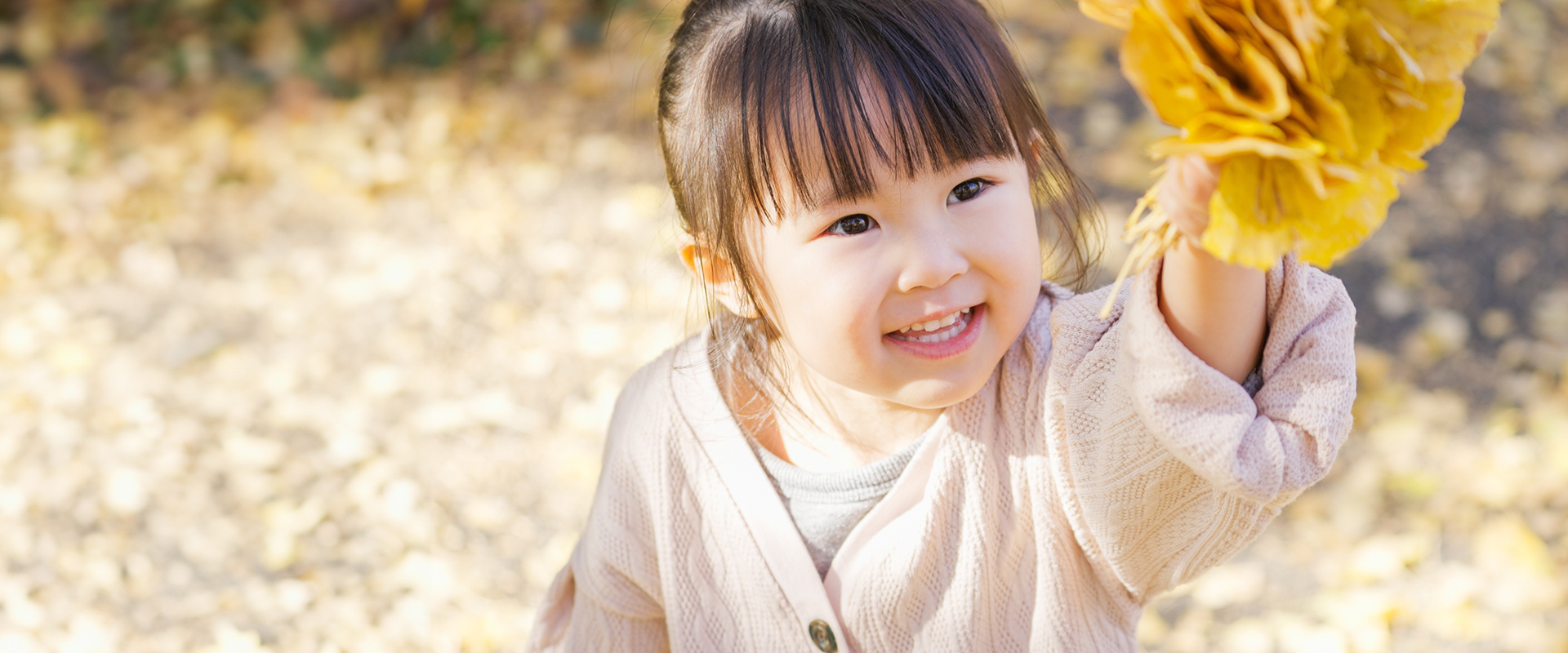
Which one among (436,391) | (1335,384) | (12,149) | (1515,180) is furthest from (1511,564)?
(12,149)

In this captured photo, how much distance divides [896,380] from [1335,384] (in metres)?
0.36

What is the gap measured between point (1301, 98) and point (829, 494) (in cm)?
70

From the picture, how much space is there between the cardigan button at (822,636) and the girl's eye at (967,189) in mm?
497

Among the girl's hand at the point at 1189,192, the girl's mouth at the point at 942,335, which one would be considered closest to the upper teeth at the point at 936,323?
the girl's mouth at the point at 942,335

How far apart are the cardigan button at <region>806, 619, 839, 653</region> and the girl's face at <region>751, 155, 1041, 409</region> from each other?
31 cm

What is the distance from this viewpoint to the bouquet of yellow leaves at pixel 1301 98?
585mm

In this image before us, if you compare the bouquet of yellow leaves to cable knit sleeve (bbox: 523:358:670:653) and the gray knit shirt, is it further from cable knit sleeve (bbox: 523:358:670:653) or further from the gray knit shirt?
cable knit sleeve (bbox: 523:358:670:653)

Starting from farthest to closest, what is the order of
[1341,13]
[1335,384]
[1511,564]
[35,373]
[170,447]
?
[35,373], [170,447], [1511,564], [1335,384], [1341,13]

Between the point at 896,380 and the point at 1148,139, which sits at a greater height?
the point at 896,380

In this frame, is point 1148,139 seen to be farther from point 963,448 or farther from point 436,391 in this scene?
point 963,448

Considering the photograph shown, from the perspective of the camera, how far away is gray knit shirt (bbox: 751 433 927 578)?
1.15 metres

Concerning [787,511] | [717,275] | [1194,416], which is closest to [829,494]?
[787,511]

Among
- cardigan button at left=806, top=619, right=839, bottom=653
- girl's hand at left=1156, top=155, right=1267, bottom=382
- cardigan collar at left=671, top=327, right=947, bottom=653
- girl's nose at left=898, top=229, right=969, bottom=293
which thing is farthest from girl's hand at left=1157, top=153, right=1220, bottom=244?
cardigan button at left=806, top=619, right=839, bottom=653

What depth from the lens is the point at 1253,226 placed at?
2.01ft
